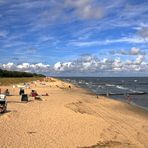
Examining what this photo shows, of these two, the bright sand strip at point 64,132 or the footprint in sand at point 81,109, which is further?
the footprint in sand at point 81,109

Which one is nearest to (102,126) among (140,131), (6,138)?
(140,131)

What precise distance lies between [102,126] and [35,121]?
432 cm

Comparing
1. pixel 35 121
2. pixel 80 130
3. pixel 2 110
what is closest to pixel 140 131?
pixel 80 130

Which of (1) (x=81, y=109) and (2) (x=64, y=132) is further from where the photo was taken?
(1) (x=81, y=109)

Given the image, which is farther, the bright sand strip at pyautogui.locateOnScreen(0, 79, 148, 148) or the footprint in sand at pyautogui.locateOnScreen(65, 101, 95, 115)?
the footprint in sand at pyautogui.locateOnScreen(65, 101, 95, 115)

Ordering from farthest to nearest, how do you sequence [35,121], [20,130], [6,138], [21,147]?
[35,121]
[20,130]
[6,138]
[21,147]

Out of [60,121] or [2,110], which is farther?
[2,110]

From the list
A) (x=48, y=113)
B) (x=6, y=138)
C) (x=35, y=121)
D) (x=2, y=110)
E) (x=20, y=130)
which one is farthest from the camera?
(x=48, y=113)

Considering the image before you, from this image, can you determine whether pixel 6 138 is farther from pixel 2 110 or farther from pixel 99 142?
pixel 2 110

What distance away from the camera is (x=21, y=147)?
14.9 m

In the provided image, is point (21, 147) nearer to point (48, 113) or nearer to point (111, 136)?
point (111, 136)

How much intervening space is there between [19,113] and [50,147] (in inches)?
387

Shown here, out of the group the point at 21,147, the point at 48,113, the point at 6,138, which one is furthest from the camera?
the point at 48,113

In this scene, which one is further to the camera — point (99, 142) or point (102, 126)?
point (102, 126)
